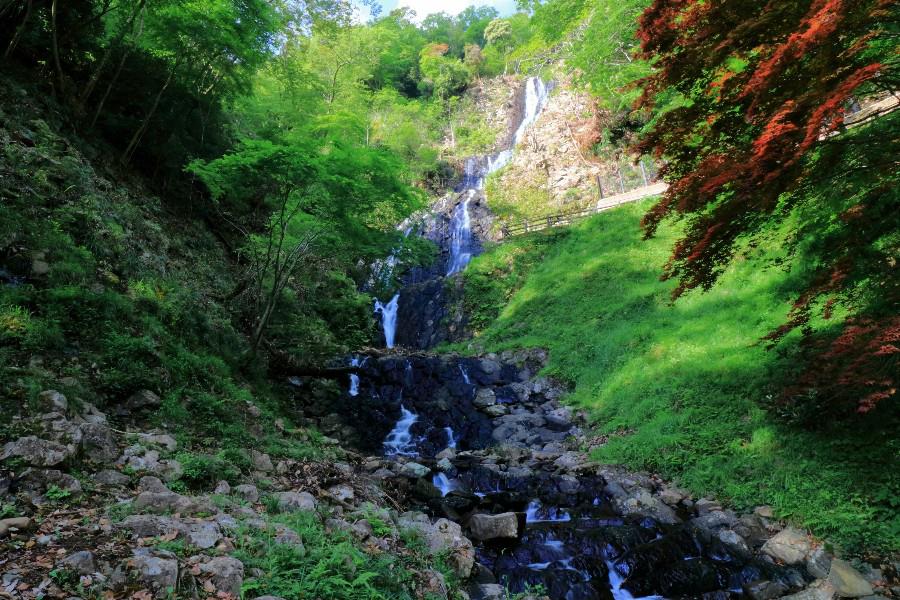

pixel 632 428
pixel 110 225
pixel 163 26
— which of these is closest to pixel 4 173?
pixel 110 225

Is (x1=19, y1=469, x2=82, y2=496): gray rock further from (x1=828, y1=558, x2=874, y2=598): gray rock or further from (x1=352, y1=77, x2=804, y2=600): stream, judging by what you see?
(x1=828, y1=558, x2=874, y2=598): gray rock

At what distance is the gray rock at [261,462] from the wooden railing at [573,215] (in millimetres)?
20119

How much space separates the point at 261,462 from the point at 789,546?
19.9 ft

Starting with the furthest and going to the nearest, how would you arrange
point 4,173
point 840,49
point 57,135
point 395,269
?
point 395,269
point 57,135
point 4,173
point 840,49

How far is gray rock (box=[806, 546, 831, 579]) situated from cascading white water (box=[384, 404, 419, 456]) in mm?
7203

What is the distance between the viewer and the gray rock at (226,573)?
2.63 m

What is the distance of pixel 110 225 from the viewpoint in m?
7.60

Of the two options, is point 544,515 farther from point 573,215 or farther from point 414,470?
point 573,215

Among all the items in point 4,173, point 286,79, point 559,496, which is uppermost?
point 286,79

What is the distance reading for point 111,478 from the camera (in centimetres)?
369

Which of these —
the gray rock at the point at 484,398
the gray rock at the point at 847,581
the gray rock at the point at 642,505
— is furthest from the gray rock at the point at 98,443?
the gray rock at the point at 484,398

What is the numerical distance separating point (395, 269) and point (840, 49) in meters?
9.63

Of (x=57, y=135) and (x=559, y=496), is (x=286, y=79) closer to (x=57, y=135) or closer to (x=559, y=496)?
(x=57, y=135)

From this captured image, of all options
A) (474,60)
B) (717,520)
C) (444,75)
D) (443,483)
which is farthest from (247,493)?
(474,60)
